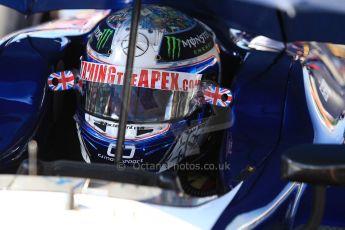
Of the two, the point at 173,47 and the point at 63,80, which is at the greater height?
the point at 173,47

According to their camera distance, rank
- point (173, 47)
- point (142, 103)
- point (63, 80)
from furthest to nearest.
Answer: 1. point (63, 80)
2. point (173, 47)
3. point (142, 103)

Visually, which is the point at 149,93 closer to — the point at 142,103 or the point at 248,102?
the point at 142,103

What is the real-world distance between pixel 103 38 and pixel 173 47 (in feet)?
0.92

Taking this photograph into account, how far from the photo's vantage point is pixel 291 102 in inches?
99.3

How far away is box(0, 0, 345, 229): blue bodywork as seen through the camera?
215 centimetres

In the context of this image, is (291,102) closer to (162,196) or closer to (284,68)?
(284,68)

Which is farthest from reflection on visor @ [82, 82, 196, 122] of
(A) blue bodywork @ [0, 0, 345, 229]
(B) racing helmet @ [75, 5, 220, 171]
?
(A) blue bodywork @ [0, 0, 345, 229]

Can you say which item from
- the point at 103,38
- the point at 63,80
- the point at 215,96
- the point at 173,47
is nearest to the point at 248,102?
the point at 215,96

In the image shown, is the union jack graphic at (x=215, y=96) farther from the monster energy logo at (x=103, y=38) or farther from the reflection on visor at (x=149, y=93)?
the monster energy logo at (x=103, y=38)

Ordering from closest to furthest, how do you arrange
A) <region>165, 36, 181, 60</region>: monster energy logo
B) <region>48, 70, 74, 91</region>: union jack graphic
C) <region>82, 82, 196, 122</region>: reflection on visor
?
<region>82, 82, 196, 122</region>: reflection on visor, <region>165, 36, 181, 60</region>: monster energy logo, <region>48, 70, 74, 91</region>: union jack graphic

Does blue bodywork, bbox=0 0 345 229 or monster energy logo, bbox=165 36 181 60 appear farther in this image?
monster energy logo, bbox=165 36 181 60

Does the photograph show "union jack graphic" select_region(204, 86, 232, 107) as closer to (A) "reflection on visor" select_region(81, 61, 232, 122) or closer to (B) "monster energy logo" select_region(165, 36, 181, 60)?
(A) "reflection on visor" select_region(81, 61, 232, 122)

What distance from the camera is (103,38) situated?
258 cm

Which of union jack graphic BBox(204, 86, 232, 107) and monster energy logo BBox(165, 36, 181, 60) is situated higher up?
monster energy logo BBox(165, 36, 181, 60)
